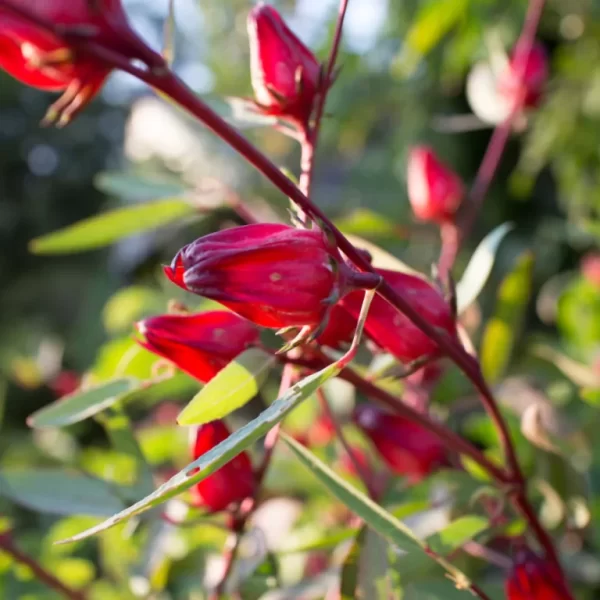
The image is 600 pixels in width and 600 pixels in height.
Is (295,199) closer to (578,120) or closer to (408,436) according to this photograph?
(408,436)

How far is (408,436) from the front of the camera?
1.53ft

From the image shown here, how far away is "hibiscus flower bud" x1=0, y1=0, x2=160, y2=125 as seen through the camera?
0.82ft

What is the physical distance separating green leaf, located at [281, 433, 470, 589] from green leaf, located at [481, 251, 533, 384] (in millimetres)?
227

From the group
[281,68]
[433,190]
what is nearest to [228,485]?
[281,68]

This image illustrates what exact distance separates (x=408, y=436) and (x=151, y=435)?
45 cm

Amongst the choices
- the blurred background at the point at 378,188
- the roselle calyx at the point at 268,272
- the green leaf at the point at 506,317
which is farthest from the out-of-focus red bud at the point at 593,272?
the roselle calyx at the point at 268,272

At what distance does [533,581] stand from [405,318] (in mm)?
135

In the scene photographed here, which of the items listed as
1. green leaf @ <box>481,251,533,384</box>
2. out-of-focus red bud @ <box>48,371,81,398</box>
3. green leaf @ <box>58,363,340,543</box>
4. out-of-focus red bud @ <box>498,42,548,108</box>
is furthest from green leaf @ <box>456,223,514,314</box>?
out-of-focus red bud @ <box>48,371,81,398</box>

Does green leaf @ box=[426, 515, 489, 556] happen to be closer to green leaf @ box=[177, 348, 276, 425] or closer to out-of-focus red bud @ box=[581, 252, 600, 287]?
green leaf @ box=[177, 348, 276, 425]

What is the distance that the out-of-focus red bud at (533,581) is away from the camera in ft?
1.08

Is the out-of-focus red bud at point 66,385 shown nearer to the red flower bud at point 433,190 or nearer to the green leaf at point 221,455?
the red flower bud at point 433,190

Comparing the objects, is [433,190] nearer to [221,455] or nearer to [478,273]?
[478,273]

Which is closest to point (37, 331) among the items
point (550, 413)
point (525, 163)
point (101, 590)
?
point (525, 163)

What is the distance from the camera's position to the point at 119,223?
20.2 inches
